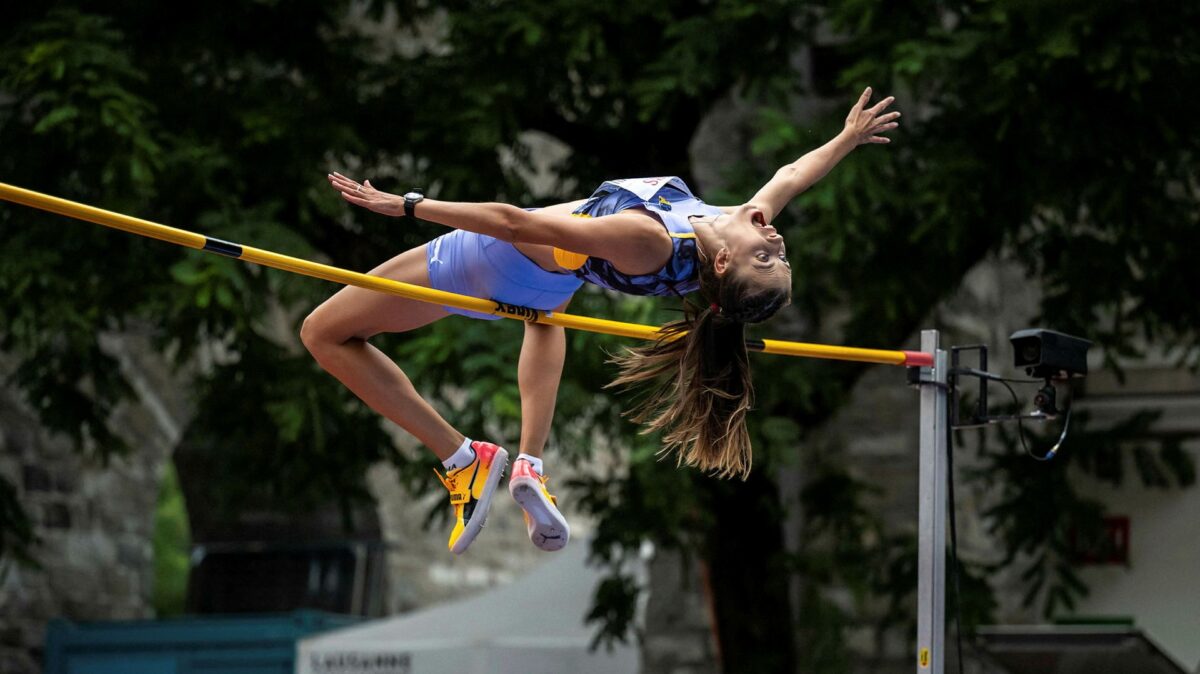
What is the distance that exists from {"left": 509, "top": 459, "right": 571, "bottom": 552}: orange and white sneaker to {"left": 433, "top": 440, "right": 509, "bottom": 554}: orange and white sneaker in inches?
3.4

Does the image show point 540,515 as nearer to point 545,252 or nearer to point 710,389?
point 710,389

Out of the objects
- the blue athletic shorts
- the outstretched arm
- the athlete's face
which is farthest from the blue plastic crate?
the athlete's face

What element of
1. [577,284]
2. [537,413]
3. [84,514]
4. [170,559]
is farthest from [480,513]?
[170,559]

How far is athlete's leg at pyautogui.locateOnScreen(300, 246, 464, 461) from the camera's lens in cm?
502

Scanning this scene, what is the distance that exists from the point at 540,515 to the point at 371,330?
0.70m

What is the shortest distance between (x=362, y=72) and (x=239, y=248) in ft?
14.3

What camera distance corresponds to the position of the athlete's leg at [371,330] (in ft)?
16.5

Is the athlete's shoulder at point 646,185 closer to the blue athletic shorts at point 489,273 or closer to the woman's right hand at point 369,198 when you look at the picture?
the blue athletic shorts at point 489,273

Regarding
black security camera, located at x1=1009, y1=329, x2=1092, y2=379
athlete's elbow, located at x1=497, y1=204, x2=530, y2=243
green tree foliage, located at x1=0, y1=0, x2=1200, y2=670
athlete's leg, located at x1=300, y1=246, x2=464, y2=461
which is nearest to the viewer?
athlete's elbow, located at x1=497, y1=204, x2=530, y2=243

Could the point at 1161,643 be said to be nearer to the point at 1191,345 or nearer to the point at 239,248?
the point at 1191,345

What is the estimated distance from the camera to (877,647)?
1030 cm

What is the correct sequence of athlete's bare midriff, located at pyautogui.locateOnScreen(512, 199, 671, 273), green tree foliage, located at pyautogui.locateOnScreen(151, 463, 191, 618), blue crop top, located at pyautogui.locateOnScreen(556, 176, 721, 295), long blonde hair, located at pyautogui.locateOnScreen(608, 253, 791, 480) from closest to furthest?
blue crop top, located at pyautogui.locateOnScreen(556, 176, 721, 295) < athlete's bare midriff, located at pyautogui.locateOnScreen(512, 199, 671, 273) < long blonde hair, located at pyautogui.locateOnScreen(608, 253, 791, 480) < green tree foliage, located at pyautogui.locateOnScreen(151, 463, 191, 618)

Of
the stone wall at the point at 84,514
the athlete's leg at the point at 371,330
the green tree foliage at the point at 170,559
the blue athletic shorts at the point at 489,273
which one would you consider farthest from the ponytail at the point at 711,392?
the green tree foliage at the point at 170,559

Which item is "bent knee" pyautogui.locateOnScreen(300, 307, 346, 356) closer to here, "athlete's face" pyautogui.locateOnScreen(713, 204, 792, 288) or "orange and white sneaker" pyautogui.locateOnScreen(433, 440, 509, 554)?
"orange and white sneaker" pyautogui.locateOnScreen(433, 440, 509, 554)
